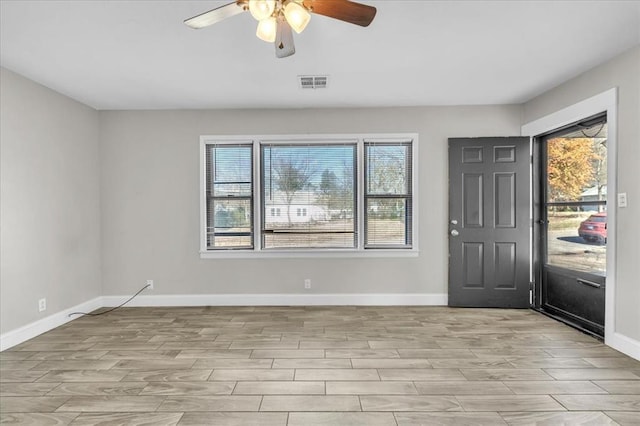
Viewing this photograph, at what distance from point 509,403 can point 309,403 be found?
4.14ft

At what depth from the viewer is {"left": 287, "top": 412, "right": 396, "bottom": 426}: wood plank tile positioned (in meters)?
1.96

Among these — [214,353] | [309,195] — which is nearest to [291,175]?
[309,195]

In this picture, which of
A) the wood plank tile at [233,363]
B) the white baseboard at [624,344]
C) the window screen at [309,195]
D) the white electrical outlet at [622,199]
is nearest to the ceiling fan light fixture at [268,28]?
the wood plank tile at [233,363]

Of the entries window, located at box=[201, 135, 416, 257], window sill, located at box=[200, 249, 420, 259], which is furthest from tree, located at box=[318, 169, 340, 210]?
window sill, located at box=[200, 249, 420, 259]

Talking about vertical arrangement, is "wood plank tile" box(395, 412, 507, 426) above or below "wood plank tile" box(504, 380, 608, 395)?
below

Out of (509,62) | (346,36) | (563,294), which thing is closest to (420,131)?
(509,62)

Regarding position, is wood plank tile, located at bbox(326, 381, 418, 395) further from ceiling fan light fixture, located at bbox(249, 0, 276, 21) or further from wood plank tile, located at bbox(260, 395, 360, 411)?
ceiling fan light fixture, located at bbox(249, 0, 276, 21)

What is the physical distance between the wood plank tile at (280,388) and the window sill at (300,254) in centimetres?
206

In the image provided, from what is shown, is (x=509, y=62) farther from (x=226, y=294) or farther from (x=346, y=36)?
(x=226, y=294)

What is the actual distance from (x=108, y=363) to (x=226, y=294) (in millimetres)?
1723

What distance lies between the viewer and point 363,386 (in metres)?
2.35

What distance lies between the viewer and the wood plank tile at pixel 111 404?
2.11 m

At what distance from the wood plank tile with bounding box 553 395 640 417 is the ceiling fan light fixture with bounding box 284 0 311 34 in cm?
277

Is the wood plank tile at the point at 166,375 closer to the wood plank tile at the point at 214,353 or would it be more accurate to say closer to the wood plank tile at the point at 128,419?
the wood plank tile at the point at 214,353
